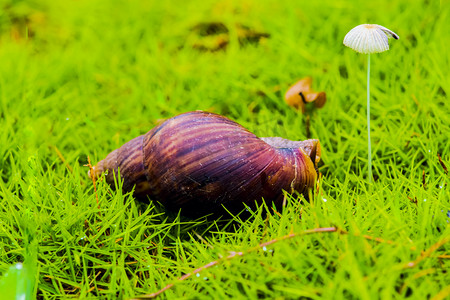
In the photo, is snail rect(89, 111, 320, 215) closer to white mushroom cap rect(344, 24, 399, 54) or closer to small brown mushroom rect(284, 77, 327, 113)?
white mushroom cap rect(344, 24, 399, 54)

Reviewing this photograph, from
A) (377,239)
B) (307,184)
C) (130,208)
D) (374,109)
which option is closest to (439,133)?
Answer: (374,109)

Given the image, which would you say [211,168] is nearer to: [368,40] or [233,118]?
[368,40]

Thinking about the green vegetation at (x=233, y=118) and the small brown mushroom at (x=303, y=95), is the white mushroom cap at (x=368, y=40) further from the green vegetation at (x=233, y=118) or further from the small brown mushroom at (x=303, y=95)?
the small brown mushroom at (x=303, y=95)

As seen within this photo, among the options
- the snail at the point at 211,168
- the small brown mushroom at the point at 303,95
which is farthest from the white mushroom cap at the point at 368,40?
the small brown mushroom at the point at 303,95

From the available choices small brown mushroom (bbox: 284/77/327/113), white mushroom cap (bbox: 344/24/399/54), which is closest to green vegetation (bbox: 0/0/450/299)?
small brown mushroom (bbox: 284/77/327/113)

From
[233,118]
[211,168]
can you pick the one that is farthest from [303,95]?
[211,168]
